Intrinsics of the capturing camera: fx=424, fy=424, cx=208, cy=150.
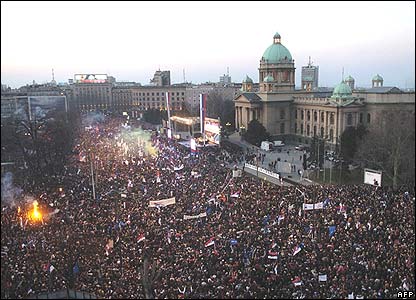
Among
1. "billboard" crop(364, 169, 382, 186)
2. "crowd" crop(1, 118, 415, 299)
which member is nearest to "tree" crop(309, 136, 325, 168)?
"billboard" crop(364, 169, 382, 186)

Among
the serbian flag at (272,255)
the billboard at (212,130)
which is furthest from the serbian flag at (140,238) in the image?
the billboard at (212,130)

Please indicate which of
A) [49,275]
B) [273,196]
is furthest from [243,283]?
[273,196]

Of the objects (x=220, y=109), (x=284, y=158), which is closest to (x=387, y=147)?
(x=284, y=158)

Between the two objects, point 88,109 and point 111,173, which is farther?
point 88,109

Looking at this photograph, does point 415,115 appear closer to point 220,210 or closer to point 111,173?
point 220,210

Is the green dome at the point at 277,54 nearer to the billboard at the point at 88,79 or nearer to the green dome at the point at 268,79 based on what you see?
the green dome at the point at 268,79
